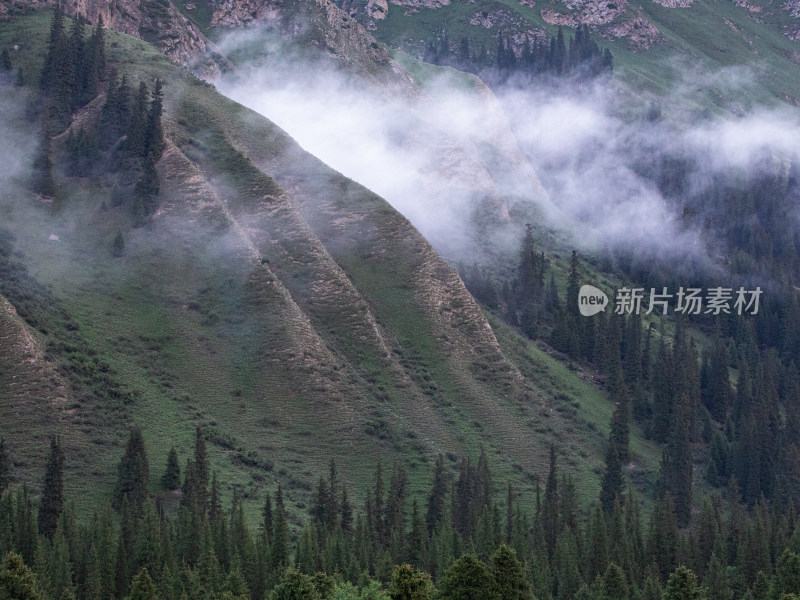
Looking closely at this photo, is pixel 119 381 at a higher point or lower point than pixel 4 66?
lower

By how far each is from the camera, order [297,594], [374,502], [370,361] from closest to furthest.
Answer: [297,594] → [374,502] → [370,361]

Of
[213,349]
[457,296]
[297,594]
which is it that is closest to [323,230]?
[457,296]

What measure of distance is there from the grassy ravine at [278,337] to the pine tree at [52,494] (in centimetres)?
538

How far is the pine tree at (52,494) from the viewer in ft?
398

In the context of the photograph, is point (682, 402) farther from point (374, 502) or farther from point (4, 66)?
point (4, 66)

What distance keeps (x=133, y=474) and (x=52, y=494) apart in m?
9.71

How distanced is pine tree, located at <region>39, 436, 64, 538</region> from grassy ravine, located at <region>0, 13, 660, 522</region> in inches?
212

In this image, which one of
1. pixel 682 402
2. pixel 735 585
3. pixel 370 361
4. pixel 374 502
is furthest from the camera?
pixel 682 402

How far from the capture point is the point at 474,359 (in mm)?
177375

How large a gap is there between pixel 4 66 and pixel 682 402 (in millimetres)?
105176

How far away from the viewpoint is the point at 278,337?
163250mm

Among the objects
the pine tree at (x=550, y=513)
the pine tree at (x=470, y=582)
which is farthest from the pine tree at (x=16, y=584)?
the pine tree at (x=550, y=513)

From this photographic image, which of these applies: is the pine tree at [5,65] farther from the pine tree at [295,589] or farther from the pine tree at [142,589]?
the pine tree at [295,589]

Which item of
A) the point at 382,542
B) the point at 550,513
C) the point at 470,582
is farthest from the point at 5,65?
the point at 470,582
